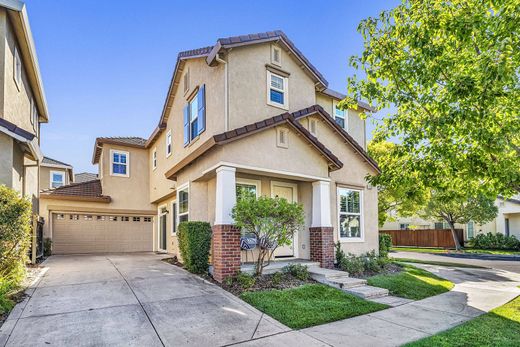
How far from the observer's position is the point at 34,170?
543 inches

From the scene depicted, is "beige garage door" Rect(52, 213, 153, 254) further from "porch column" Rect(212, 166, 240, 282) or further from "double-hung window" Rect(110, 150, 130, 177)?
"porch column" Rect(212, 166, 240, 282)

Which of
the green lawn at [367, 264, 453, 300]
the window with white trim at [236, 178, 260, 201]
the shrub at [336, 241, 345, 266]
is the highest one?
the window with white trim at [236, 178, 260, 201]

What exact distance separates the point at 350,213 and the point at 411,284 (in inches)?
141

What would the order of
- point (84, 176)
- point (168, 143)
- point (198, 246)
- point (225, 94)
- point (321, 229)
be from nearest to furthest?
1. point (198, 246)
2. point (225, 94)
3. point (321, 229)
4. point (168, 143)
5. point (84, 176)

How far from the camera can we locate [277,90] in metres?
11.4

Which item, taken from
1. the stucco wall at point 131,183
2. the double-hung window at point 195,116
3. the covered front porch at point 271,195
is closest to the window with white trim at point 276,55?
the double-hung window at point 195,116

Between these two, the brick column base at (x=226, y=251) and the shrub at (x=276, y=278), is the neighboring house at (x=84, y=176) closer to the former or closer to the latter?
the brick column base at (x=226, y=251)

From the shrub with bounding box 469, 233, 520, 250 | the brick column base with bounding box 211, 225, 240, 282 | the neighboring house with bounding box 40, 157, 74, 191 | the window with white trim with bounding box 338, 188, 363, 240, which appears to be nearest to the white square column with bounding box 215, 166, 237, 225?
the brick column base with bounding box 211, 225, 240, 282

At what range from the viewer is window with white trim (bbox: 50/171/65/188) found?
22375 mm

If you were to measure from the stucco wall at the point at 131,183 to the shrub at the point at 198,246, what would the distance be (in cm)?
974

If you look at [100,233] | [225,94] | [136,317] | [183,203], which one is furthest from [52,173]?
[136,317]

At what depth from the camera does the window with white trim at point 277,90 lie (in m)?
11.1

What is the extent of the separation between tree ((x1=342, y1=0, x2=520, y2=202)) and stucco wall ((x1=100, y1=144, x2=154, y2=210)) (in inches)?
544

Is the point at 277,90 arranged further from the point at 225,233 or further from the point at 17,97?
the point at 17,97
